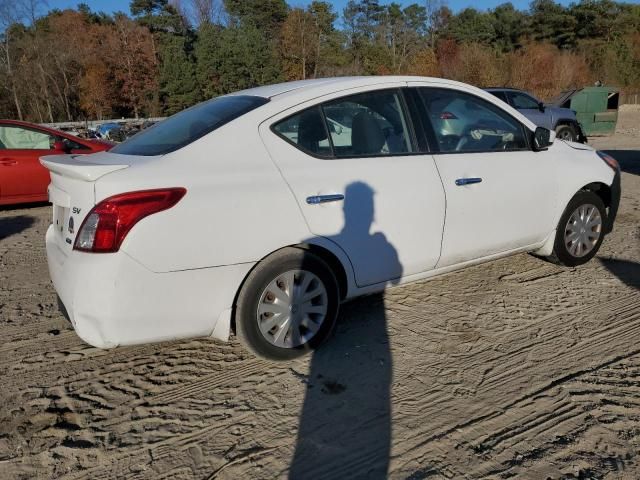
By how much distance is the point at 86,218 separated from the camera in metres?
2.65

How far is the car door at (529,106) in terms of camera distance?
44.2 feet

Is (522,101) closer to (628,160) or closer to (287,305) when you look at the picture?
(628,160)

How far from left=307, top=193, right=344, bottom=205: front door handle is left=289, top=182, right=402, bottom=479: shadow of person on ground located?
6cm

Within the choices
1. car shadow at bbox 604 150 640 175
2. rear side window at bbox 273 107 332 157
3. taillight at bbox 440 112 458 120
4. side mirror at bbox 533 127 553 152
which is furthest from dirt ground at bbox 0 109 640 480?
car shadow at bbox 604 150 640 175

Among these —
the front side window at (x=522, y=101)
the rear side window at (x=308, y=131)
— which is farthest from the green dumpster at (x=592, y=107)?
the rear side window at (x=308, y=131)

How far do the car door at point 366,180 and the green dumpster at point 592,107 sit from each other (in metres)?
16.8

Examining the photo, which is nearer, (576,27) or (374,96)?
(374,96)

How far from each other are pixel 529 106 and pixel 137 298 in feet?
43.8

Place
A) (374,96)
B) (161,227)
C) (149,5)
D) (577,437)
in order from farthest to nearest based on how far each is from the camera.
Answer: (149,5), (374,96), (161,227), (577,437)

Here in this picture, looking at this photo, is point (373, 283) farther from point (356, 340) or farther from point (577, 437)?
point (577, 437)

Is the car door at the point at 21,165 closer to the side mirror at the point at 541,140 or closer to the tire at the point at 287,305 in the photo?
the tire at the point at 287,305

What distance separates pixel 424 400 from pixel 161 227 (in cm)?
164

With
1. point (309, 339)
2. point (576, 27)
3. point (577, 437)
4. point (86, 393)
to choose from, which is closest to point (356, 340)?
point (309, 339)

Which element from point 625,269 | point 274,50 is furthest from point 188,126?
point 274,50
